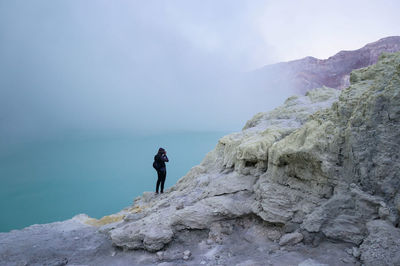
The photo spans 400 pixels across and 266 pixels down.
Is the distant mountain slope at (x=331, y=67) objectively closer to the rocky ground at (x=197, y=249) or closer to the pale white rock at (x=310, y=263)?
the rocky ground at (x=197, y=249)

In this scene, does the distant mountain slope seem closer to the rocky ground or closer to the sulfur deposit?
the sulfur deposit

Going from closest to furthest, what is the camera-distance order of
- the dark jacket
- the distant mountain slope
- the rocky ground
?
the rocky ground → the dark jacket → the distant mountain slope

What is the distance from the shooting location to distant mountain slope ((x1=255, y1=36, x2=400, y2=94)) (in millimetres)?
28294

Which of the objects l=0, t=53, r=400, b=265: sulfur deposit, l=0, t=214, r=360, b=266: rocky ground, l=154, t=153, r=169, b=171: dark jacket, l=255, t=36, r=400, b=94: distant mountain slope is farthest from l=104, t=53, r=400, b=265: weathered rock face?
l=255, t=36, r=400, b=94: distant mountain slope

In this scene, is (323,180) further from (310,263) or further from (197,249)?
(197,249)

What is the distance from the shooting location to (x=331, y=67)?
3347 cm

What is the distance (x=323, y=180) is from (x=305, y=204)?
0.60 meters

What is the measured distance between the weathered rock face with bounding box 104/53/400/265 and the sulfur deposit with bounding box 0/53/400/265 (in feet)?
0.06

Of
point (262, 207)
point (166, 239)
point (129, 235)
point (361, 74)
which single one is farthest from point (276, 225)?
point (361, 74)

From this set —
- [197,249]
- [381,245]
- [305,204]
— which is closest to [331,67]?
[305,204]

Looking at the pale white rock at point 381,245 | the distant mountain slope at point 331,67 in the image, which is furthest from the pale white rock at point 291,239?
the distant mountain slope at point 331,67

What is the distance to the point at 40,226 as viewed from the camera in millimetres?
7652

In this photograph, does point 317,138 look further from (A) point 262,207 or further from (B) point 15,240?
(B) point 15,240

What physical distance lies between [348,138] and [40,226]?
32.6 feet
